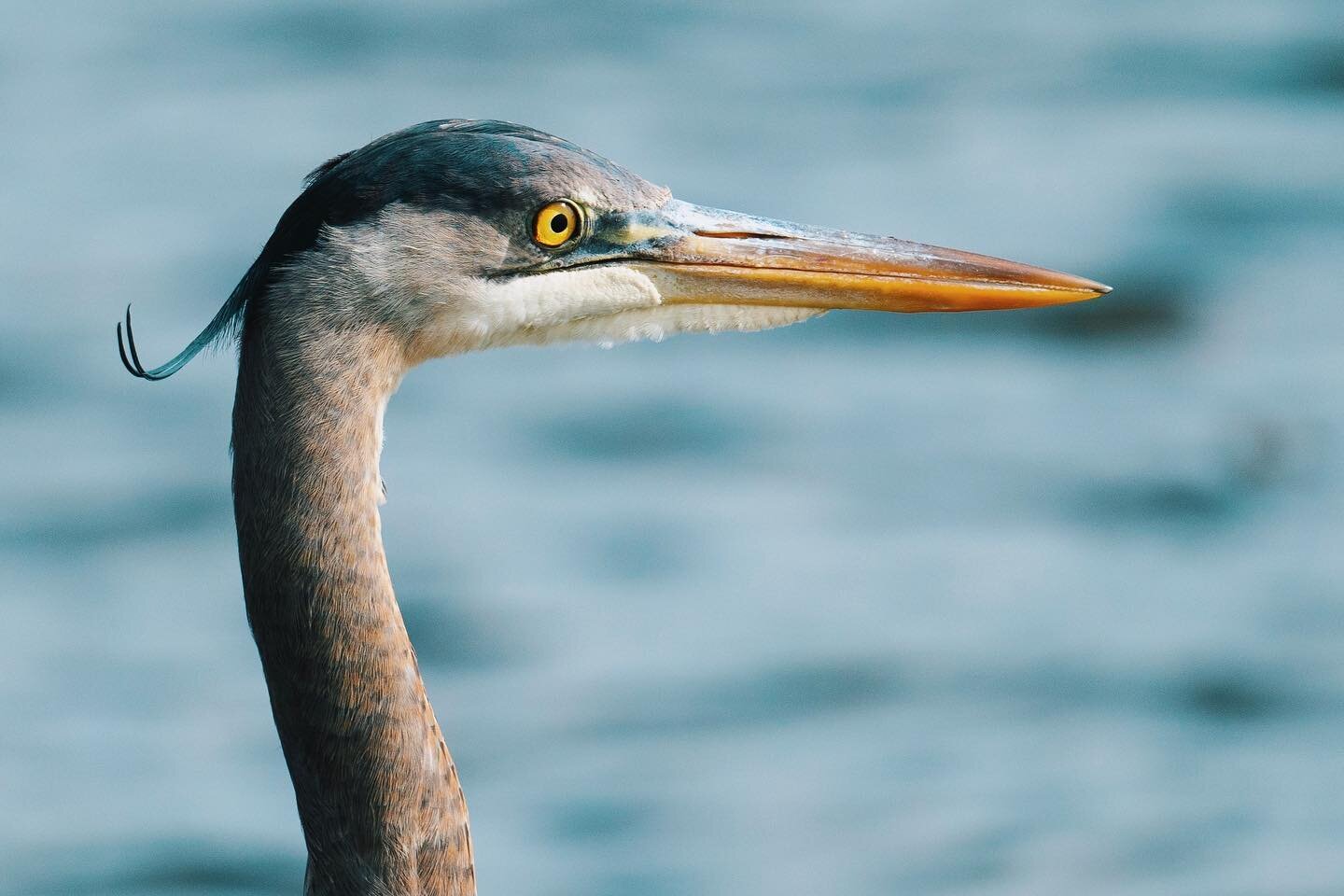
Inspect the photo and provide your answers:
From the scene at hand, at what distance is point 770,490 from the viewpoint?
25.4 feet

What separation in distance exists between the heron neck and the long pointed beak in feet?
1.99

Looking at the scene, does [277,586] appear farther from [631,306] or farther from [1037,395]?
[1037,395]

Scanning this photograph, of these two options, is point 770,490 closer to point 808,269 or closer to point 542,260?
point 808,269

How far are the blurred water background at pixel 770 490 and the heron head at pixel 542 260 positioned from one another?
94.2 inches

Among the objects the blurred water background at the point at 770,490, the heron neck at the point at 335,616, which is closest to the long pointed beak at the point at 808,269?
the heron neck at the point at 335,616

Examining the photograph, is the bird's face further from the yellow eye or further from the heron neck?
the heron neck

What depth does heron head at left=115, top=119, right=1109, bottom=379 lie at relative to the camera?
3734 millimetres

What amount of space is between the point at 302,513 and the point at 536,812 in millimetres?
2858

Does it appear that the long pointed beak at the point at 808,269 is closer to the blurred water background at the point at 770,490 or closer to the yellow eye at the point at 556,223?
the yellow eye at the point at 556,223

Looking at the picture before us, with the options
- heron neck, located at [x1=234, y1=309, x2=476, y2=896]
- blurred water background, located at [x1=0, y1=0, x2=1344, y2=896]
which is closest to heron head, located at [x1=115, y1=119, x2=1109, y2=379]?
heron neck, located at [x1=234, y1=309, x2=476, y2=896]

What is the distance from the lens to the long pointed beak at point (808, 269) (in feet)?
13.6

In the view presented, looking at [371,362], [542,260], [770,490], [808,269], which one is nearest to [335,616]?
[371,362]

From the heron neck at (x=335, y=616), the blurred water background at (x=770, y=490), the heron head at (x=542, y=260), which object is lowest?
the heron neck at (x=335, y=616)

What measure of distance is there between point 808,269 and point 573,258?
19.1 inches
